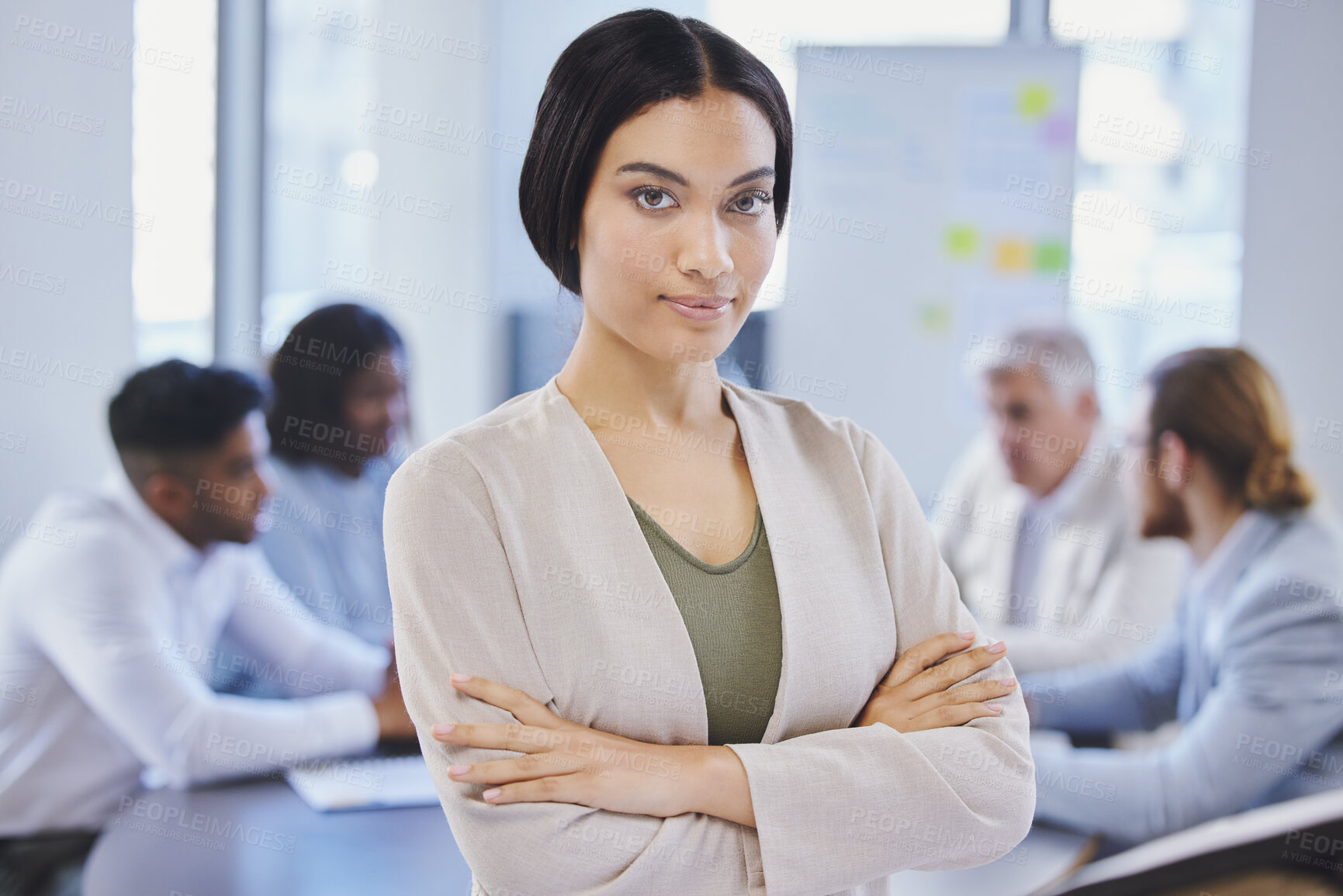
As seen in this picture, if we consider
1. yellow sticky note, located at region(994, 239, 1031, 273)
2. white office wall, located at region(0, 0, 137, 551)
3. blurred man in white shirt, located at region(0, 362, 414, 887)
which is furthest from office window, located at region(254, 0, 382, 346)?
yellow sticky note, located at region(994, 239, 1031, 273)

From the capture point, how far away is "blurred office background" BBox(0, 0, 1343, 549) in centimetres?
318

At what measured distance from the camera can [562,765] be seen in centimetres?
107

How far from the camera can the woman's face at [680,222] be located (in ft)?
3.81

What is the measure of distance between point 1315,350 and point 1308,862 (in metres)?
2.93

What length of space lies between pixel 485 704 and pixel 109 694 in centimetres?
156

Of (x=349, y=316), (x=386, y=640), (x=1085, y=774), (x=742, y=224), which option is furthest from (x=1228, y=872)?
(x=349, y=316)

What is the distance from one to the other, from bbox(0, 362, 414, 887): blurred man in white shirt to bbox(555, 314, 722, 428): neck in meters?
1.33

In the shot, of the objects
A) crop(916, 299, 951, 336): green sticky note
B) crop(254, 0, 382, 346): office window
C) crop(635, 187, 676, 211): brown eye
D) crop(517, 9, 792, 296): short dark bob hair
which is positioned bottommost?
crop(916, 299, 951, 336): green sticky note

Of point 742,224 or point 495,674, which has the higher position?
point 742,224

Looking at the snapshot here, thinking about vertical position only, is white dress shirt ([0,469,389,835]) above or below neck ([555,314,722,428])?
below

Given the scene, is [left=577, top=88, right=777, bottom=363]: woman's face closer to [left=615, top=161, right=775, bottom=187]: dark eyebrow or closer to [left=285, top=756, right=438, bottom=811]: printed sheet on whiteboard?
[left=615, top=161, right=775, bottom=187]: dark eyebrow

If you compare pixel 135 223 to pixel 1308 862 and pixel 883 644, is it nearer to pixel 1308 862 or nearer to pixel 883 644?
pixel 883 644

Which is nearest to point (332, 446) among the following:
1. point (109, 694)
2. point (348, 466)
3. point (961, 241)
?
point (348, 466)

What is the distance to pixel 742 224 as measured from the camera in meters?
1.21
